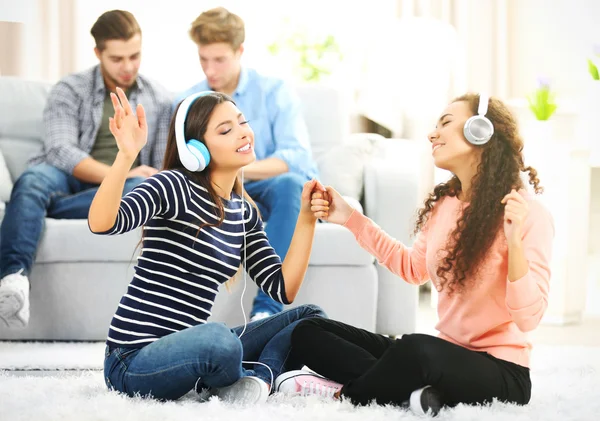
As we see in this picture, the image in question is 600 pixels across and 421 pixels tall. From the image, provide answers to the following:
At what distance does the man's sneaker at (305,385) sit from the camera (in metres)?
1.68

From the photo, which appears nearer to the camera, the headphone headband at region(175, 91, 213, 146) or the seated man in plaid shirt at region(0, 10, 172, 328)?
the headphone headband at region(175, 91, 213, 146)

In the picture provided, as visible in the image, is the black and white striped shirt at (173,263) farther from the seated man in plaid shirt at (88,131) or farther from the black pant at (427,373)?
the seated man in plaid shirt at (88,131)

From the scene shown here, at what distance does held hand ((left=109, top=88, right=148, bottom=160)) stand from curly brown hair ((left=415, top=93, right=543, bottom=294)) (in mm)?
616

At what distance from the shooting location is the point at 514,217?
4.85ft

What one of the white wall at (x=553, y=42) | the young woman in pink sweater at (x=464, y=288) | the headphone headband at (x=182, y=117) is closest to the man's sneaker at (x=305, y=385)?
the young woman in pink sweater at (x=464, y=288)

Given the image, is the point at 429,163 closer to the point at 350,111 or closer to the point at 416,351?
the point at 350,111

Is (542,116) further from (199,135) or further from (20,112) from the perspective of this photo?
(20,112)

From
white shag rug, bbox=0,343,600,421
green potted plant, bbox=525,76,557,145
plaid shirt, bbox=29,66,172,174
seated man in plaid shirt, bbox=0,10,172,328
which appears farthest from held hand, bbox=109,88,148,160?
green potted plant, bbox=525,76,557,145

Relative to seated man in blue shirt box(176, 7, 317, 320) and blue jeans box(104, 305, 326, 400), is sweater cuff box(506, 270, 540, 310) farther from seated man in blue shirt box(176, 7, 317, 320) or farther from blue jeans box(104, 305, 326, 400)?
seated man in blue shirt box(176, 7, 317, 320)

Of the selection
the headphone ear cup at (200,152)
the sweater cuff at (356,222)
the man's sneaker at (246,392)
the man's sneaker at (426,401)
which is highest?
the headphone ear cup at (200,152)

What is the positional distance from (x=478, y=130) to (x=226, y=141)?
0.49 metres

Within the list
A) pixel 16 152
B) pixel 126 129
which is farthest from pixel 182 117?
pixel 16 152

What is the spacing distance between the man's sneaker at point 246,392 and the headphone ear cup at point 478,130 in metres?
0.61

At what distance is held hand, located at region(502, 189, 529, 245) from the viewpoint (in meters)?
1.48
